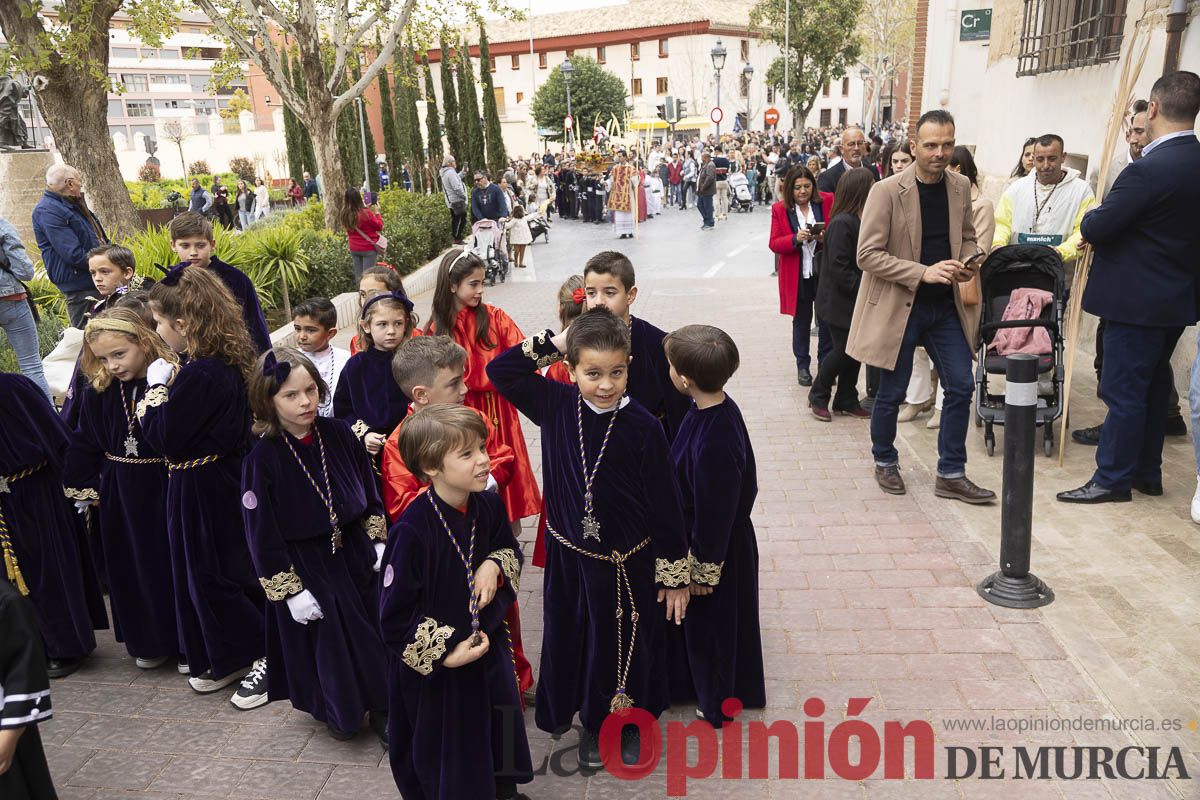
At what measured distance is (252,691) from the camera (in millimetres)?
4090

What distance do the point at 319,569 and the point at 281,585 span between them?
0.59 ft

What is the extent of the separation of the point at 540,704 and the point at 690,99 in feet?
223

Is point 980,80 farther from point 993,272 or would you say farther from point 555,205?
point 555,205

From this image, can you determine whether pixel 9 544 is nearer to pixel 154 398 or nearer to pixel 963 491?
pixel 154 398

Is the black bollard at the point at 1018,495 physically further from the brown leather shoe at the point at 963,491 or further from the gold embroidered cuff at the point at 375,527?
the gold embroidered cuff at the point at 375,527

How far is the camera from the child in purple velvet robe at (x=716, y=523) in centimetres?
332

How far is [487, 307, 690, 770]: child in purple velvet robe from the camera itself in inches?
127

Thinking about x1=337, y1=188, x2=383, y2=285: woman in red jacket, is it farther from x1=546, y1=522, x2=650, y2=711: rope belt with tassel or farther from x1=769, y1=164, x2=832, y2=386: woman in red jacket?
x1=546, y1=522, x2=650, y2=711: rope belt with tassel

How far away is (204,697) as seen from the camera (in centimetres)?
417

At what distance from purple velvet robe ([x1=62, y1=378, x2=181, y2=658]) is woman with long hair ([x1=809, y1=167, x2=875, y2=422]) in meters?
4.86

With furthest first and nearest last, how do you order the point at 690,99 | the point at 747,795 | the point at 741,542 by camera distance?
the point at 690,99 → the point at 741,542 → the point at 747,795

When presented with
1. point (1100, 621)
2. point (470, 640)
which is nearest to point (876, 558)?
point (1100, 621)

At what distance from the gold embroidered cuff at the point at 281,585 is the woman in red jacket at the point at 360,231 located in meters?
9.10

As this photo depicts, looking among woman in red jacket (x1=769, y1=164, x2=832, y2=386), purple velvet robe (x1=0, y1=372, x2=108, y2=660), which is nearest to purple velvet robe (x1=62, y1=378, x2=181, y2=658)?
purple velvet robe (x1=0, y1=372, x2=108, y2=660)
